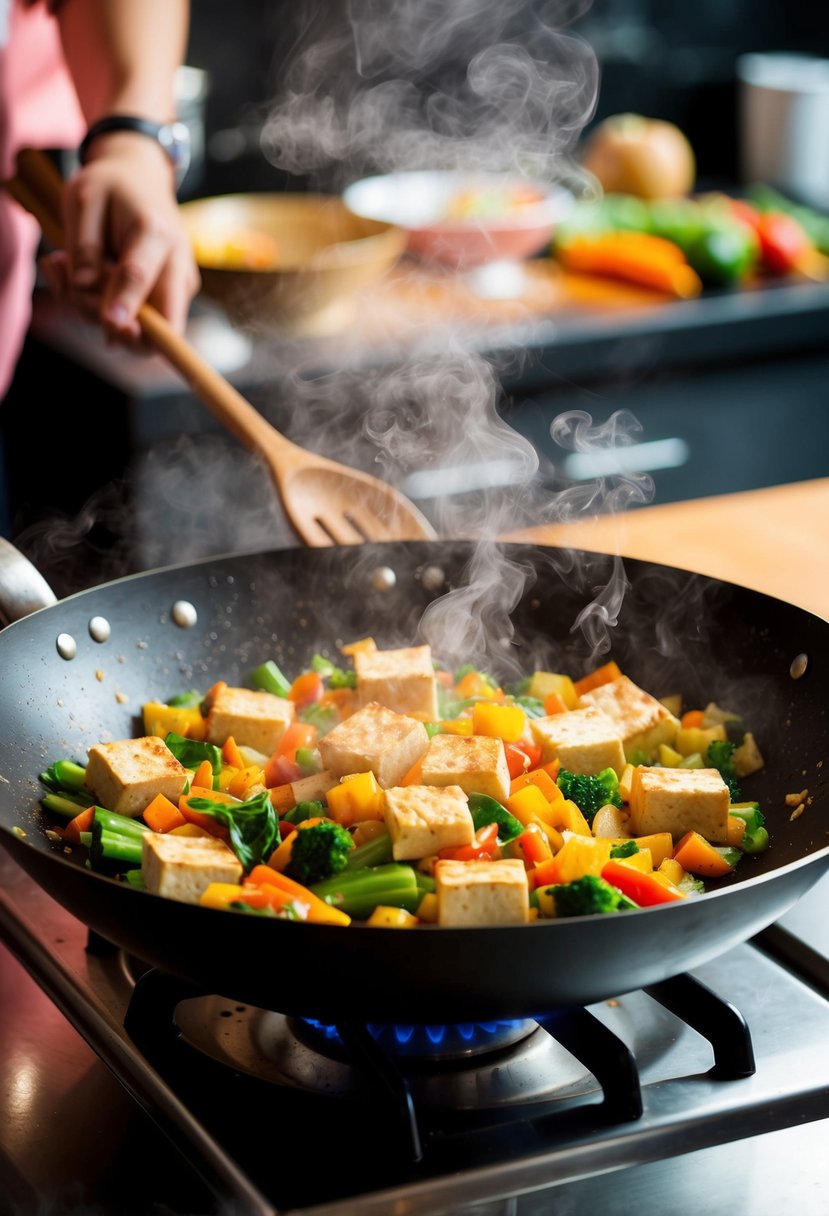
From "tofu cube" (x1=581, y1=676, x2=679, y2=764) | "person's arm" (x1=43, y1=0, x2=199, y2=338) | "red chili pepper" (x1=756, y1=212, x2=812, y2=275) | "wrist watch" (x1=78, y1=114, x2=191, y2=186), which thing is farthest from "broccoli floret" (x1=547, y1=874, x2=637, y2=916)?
"red chili pepper" (x1=756, y1=212, x2=812, y2=275)

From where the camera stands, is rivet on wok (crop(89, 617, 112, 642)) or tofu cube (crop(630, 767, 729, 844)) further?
rivet on wok (crop(89, 617, 112, 642))

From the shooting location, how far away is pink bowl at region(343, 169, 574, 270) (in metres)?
4.15

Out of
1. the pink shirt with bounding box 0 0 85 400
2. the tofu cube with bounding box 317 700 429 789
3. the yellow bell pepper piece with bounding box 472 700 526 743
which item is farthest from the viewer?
the pink shirt with bounding box 0 0 85 400

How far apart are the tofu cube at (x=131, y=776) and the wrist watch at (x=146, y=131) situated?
1.19m

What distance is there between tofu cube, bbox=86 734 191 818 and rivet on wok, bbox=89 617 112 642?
0.73 ft

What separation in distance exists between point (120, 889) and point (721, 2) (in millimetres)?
5313

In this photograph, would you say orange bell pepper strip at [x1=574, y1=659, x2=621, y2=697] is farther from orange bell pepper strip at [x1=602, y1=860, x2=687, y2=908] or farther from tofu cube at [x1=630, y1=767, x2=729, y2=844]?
orange bell pepper strip at [x1=602, y1=860, x2=687, y2=908]

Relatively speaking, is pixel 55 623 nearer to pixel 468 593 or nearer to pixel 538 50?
pixel 468 593

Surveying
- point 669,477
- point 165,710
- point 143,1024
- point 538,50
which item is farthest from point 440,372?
point 143,1024

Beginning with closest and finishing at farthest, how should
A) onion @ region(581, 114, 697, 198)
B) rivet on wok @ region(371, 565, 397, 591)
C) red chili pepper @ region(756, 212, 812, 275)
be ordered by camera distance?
rivet on wok @ region(371, 565, 397, 591), red chili pepper @ region(756, 212, 812, 275), onion @ region(581, 114, 697, 198)

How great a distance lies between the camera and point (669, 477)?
13.5 ft

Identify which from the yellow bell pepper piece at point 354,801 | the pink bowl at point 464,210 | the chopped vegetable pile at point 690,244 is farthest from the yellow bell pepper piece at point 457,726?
the chopped vegetable pile at point 690,244

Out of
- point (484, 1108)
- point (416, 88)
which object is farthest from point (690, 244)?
point (484, 1108)

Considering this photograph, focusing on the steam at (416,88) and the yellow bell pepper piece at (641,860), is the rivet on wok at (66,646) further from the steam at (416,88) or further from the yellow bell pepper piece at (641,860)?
the steam at (416,88)
